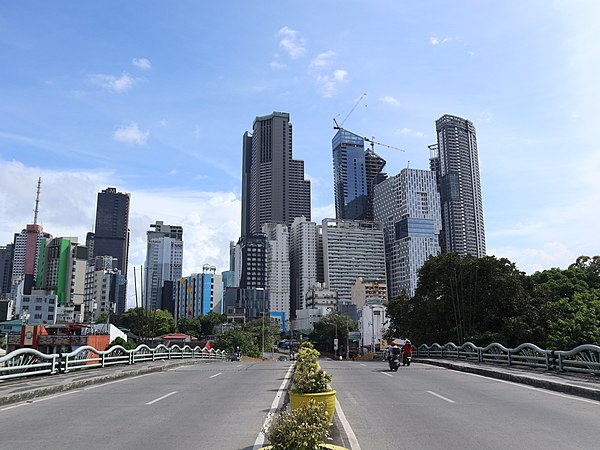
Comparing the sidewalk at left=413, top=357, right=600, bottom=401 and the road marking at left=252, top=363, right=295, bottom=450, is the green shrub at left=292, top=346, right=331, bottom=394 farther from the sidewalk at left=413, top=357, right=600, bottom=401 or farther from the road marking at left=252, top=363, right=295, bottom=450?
the sidewalk at left=413, top=357, right=600, bottom=401

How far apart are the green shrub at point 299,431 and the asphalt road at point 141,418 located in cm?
258

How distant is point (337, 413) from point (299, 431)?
5878mm

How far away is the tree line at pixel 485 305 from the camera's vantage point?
3931 centimetres

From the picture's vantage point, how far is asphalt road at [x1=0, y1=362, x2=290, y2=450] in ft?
27.5

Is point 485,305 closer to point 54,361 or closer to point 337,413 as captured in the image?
point 54,361

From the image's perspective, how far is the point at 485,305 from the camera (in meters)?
42.4

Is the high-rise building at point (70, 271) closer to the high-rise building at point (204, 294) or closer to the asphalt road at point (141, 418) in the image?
the high-rise building at point (204, 294)

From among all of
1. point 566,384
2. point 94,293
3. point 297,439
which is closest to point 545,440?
point 297,439

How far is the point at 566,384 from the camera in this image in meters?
15.1

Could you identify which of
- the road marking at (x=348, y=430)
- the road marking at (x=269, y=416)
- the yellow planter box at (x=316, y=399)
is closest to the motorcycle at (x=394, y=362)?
the road marking at (x=269, y=416)

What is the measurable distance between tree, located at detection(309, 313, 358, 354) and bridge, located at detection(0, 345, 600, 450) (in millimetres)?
105039

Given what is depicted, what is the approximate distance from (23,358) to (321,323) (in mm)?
115541

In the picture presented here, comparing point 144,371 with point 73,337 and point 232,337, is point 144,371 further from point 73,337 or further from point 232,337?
point 232,337

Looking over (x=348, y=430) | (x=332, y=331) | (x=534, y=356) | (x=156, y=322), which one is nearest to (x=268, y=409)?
(x=348, y=430)
